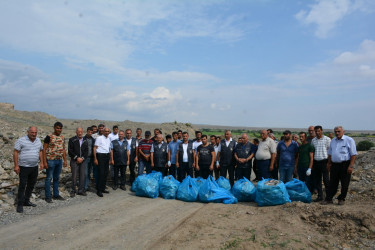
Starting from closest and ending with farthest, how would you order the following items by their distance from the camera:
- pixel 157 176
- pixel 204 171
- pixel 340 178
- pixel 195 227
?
pixel 195 227, pixel 340 178, pixel 157 176, pixel 204 171

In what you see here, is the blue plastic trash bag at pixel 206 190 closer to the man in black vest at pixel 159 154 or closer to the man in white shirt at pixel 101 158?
the man in black vest at pixel 159 154

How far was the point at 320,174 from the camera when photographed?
278 inches

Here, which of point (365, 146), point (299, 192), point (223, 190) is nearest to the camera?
point (299, 192)

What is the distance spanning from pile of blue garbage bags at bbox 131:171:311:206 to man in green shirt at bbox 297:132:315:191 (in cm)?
68

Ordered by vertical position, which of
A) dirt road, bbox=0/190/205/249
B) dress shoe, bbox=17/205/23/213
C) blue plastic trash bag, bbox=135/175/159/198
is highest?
blue plastic trash bag, bbox=135/175/159/198

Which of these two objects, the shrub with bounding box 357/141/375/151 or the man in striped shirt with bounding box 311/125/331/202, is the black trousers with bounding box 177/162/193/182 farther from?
the shrub with bounding box 357/141/375/151

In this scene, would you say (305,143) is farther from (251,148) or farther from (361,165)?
(361,165)

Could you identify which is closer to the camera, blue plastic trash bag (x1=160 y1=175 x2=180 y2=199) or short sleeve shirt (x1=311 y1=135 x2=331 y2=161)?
short sleeve shirt (x1=311 y1=135 x2=331 y2=161)

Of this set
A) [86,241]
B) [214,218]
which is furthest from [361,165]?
[86,241]

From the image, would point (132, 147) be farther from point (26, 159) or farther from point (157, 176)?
point (26, 159)

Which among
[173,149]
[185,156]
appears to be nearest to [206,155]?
[185,156]

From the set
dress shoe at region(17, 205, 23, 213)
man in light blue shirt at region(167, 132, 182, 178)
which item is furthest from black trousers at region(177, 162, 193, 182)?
dress shoe at region(17, 205, 23, 213)

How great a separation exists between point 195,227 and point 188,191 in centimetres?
195

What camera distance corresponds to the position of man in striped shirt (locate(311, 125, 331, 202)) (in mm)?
6926
